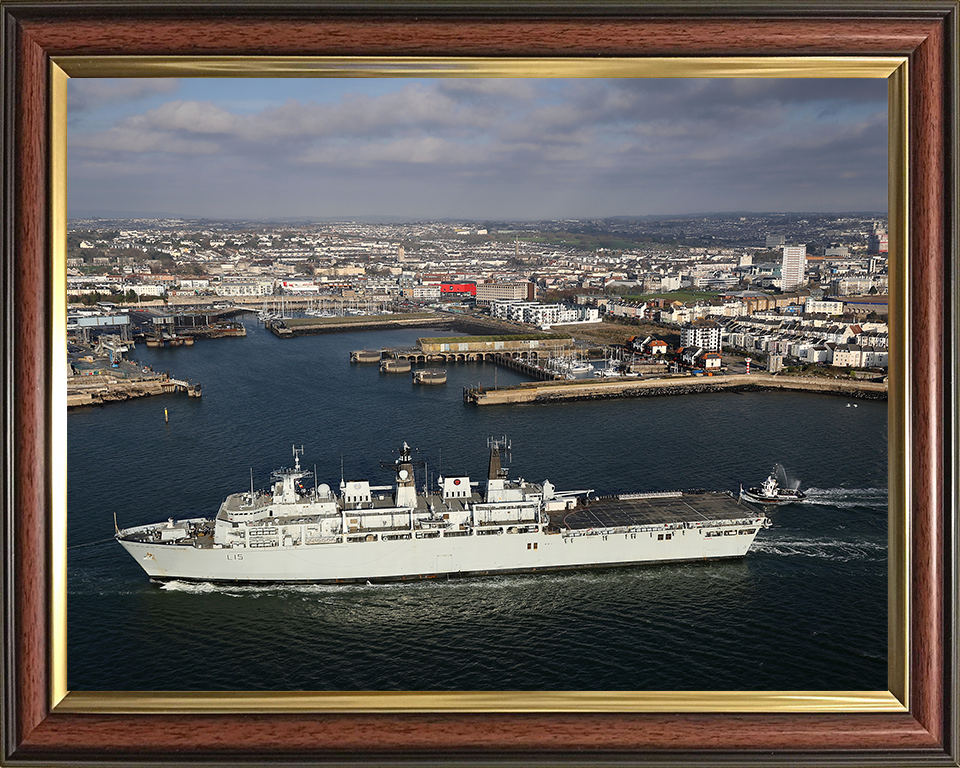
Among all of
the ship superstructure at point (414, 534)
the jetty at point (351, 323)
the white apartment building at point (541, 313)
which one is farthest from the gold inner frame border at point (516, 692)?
the white apartment building at point (541, 313)

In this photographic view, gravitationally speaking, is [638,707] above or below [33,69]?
below

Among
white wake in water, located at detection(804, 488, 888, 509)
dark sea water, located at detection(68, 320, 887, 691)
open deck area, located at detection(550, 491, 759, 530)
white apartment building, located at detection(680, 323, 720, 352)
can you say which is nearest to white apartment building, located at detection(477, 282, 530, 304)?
white apartment building, located at detection(680, 323, 720, 352)

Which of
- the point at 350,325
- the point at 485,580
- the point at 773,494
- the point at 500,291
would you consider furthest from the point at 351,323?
the point at 485,580

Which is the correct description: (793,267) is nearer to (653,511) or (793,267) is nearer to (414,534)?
(653,511)

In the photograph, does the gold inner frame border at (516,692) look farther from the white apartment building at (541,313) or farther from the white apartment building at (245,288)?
the white apartment building at (541,313)

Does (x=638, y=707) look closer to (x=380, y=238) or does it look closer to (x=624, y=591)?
(x=624, y=591)

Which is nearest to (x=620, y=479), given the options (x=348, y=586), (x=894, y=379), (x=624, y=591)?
(x=624, y=591)

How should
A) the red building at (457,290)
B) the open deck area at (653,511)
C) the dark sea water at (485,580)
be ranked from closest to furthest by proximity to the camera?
the dark sea water at (485,580) < the open deck area at (653,511) < the red building at (457,290)
